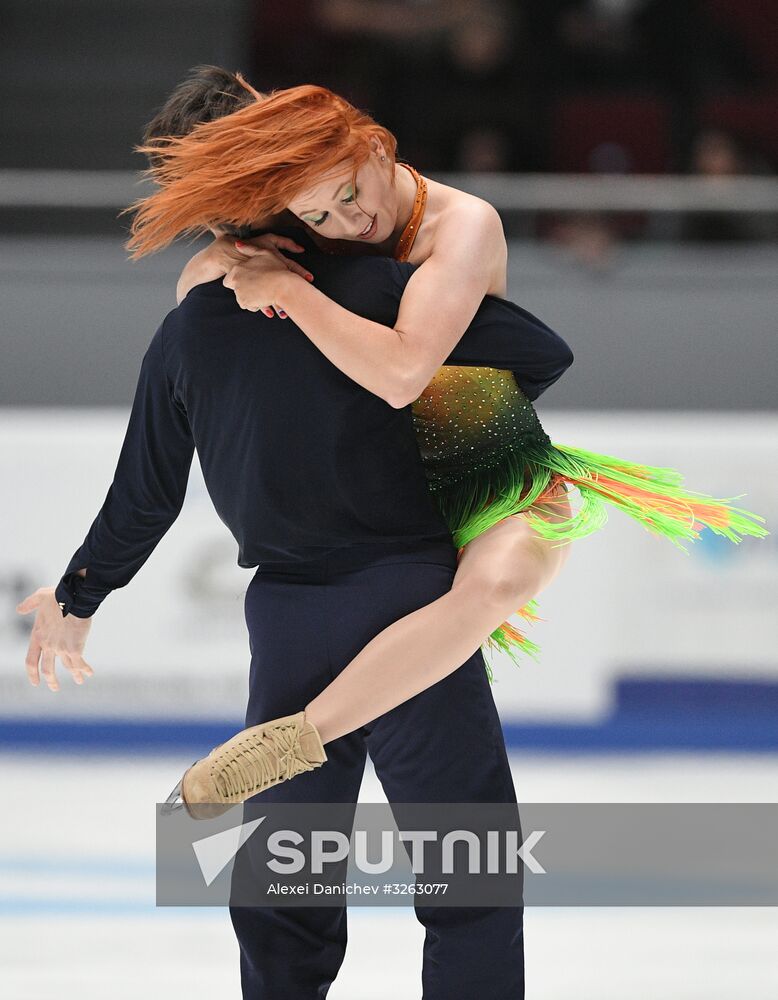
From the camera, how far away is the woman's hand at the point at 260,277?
5.71 feet

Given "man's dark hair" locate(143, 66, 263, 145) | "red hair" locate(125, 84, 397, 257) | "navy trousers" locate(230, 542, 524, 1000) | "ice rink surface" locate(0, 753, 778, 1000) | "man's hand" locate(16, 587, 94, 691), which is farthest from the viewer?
"ice rink surface" locate(0, 753, 778, 1000)

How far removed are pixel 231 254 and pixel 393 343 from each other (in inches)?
10.2

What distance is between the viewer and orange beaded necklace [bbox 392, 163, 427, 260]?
187 centimetres

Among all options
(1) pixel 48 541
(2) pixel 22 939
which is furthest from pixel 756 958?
(1) pixel 48 541

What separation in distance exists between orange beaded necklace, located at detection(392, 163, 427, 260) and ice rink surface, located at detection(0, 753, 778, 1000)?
5.09 feet

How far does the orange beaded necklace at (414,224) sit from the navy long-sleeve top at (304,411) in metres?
0.06

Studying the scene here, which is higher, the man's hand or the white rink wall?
the white rink wall

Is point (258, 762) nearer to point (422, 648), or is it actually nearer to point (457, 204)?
point (422, 648)

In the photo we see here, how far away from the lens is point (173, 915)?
3.21 m

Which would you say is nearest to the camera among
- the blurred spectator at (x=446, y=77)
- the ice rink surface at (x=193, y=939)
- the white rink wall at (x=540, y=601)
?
the ice rink surface at (x=193, y=939)

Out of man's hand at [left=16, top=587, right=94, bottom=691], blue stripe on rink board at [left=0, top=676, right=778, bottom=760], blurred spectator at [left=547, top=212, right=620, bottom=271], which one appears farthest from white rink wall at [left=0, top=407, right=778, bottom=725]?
man's hand at [left=16, top=587, right=94, bottom=691]

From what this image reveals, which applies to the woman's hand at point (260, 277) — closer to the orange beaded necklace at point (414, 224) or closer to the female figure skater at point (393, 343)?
the female figure skater at point (393, 343)

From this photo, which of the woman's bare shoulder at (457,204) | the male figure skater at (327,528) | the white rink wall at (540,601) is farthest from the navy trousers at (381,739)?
the white rink wall at (540,601)

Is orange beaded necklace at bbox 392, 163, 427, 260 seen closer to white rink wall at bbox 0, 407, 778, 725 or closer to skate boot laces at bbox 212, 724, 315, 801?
skate boot laces at bbox 212, 724, 315, 801
